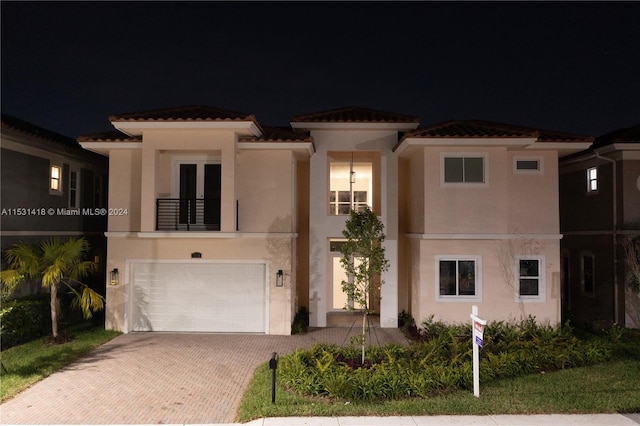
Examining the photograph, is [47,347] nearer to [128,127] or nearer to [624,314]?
[128,127]

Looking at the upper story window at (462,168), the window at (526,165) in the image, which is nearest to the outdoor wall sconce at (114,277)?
the upper story window at (462,168)

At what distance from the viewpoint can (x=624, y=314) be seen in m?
13.4

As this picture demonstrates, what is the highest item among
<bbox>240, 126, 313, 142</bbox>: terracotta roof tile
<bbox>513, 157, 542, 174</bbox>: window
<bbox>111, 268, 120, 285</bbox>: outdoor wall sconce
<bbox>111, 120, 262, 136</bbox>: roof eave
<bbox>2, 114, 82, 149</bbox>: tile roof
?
<bbox>2, 114, 82, 149</bbox>: tile roof

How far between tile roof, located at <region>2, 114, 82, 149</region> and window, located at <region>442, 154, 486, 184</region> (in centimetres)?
1242

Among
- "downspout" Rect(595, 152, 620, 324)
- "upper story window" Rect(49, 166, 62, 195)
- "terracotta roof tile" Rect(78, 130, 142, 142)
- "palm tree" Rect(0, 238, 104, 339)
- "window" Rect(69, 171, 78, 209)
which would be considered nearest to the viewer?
"palm tree" Rect(0, 238, 104, 339)

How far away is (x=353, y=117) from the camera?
1372cm

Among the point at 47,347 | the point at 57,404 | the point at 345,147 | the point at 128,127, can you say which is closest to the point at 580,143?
the point at 345,147

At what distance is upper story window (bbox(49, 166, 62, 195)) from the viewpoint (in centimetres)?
1438

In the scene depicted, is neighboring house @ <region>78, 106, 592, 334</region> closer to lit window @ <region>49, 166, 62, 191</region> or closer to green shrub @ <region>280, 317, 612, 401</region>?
green shrub @ <region>280, 317, 612, 401</region>

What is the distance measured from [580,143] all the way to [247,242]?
10.00m

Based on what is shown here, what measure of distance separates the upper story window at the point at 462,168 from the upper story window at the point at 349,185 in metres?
3.27

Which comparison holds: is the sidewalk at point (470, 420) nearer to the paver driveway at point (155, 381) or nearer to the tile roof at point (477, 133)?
the paver driveway at point (155, 381)

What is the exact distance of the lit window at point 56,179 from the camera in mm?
14445

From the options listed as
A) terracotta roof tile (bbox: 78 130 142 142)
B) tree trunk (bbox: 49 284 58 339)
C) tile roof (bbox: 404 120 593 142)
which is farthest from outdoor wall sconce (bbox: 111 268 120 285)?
tile roof (bbox: 404 120 593 142)
